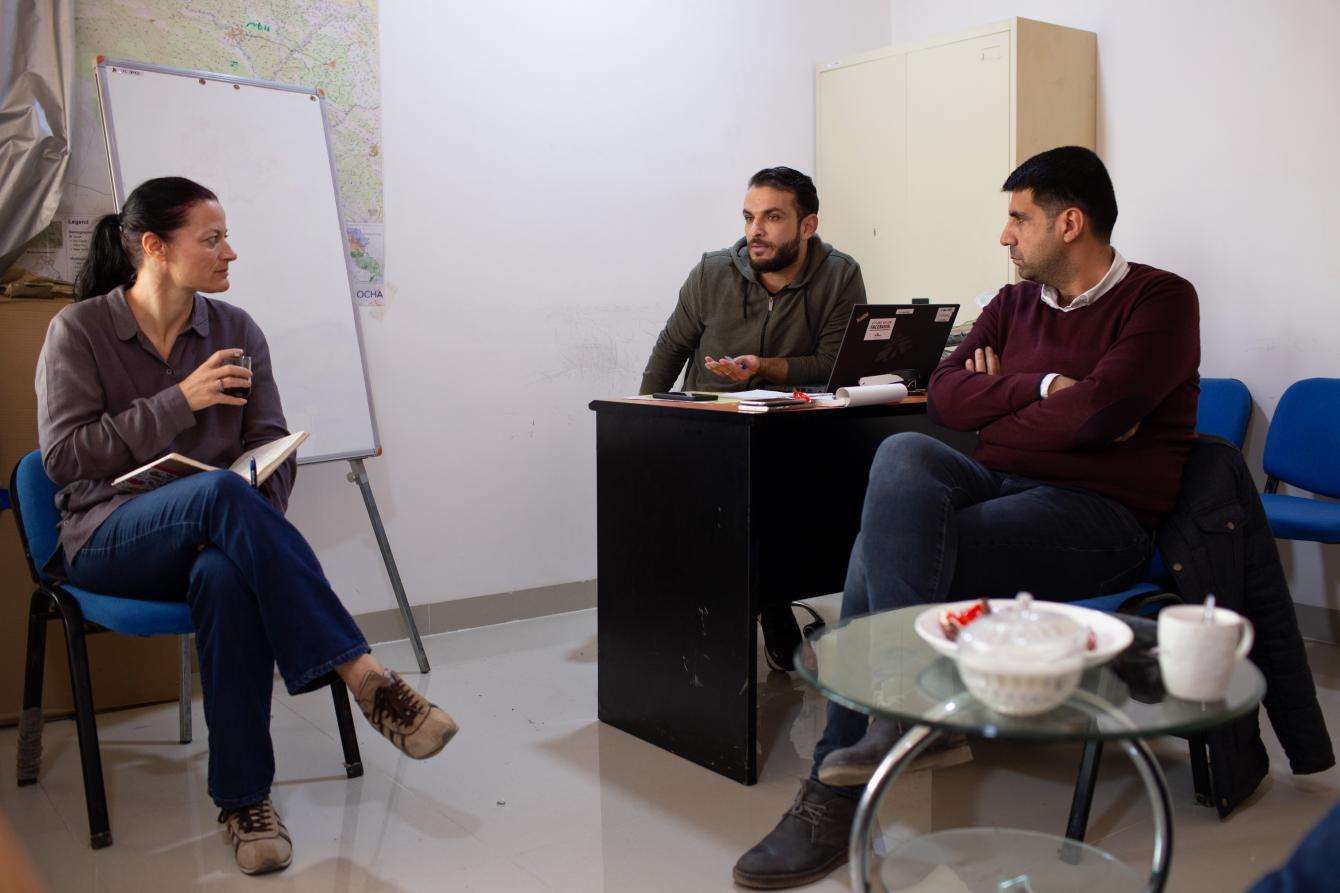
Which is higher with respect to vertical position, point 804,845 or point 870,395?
point 870,395

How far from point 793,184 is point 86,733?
216 centimetres

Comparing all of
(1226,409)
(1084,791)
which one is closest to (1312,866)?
(1084,791)

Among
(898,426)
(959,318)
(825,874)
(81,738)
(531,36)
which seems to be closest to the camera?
(825,874)

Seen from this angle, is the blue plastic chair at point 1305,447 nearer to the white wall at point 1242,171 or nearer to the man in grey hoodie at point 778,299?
the white wall at point 1242,171

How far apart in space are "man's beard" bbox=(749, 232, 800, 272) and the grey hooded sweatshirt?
3 cm

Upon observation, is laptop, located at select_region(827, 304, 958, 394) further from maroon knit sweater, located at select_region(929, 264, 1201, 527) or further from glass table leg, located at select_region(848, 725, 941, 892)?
glass table leg, located at select_region(848, 725, 941, 892)

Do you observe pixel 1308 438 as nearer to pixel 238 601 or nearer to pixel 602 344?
pixel 602 344

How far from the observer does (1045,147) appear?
3.74 metres

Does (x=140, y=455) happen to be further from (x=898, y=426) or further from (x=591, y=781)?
(x=898, y=426)

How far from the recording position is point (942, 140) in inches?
155

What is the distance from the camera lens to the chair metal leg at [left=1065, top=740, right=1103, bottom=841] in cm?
197

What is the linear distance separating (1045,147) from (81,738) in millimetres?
3174

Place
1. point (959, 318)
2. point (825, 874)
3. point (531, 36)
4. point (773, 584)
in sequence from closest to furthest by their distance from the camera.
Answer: point (825, 874), point (773, 584), point (531, 36), point (959, 318)

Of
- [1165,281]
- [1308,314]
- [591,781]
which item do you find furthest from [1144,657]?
[1308,314]
